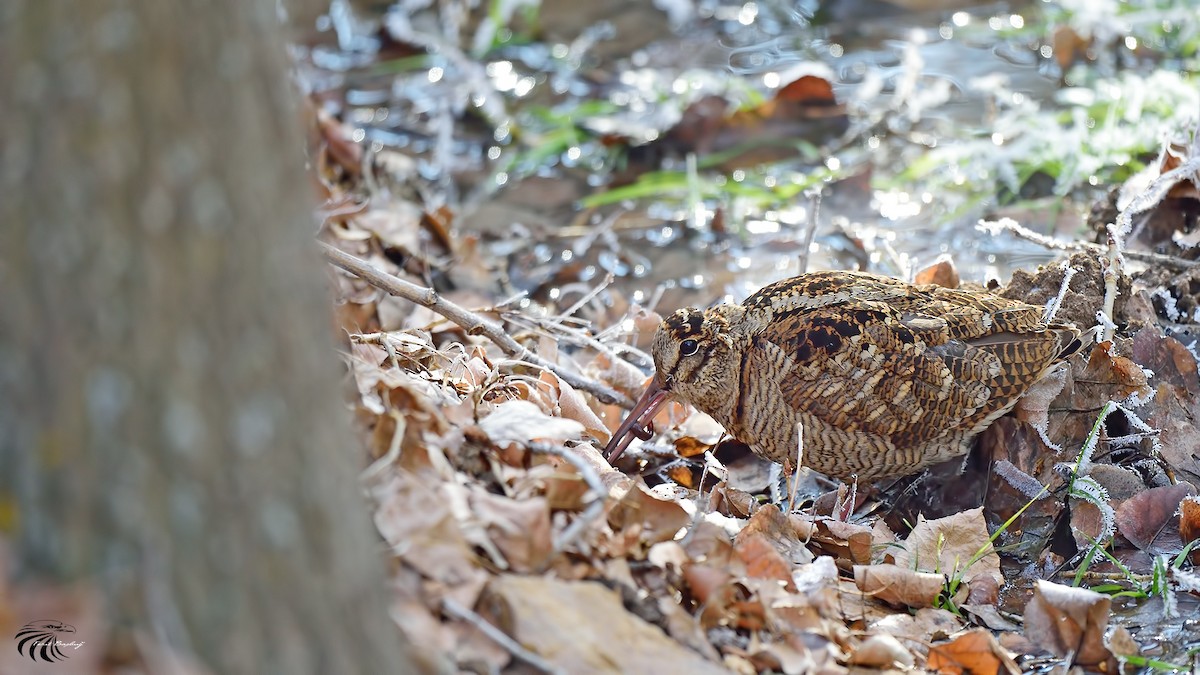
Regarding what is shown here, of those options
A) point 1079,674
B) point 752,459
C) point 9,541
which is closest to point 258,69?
point 9,541

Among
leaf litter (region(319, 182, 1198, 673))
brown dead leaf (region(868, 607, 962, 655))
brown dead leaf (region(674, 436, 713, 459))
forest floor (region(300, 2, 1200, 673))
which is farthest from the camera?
brown dead leaf (region(674, 436, 713, 459))

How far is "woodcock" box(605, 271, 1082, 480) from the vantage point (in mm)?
3459

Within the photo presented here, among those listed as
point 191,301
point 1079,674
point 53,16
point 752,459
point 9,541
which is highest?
point 53,16

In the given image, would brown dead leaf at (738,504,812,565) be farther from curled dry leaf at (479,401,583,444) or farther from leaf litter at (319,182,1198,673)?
curled dry leaf at (479,401,583,444)

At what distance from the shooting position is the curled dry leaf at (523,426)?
2529 mm

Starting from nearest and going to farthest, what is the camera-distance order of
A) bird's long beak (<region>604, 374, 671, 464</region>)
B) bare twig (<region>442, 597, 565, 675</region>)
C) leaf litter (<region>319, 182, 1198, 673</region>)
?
bare twig (<region>442, 597, 565, 675</region>), leaf litter (<region>319, 182, 1198, 673</region>), bird's long beak (<region>604, 374, 671, 464</region>)

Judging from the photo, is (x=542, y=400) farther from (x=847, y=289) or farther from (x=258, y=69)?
(x=258, y=69)

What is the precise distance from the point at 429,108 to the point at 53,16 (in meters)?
5.71

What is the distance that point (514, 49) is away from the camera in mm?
7660

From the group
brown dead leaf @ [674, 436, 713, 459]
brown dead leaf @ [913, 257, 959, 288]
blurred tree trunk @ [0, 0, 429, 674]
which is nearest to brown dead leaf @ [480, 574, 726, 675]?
blurred tree trunk @ [0, 0, 429, 674]

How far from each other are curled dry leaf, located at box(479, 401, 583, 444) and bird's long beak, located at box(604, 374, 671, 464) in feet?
3.02

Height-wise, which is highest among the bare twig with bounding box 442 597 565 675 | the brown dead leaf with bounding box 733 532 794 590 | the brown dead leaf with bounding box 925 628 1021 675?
the bare twig with bounding box 442 597 565 675

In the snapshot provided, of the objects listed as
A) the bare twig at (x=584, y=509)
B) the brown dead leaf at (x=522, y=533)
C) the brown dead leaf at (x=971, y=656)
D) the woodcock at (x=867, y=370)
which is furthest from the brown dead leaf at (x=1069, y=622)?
the brown dead leaf at (x=522, y=533)

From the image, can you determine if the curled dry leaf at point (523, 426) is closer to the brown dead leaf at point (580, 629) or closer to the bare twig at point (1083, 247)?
the brown dead leaf at point (580, 629)
